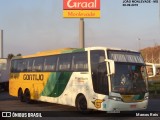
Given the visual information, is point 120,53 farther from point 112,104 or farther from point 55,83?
point 55,83

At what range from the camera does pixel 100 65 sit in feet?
56.4

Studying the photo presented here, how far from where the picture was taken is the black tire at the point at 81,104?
17938 mm

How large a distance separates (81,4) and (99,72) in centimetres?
2426

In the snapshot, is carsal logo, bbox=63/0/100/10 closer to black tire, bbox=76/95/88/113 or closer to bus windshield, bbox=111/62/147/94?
black tire, bbox=76/95/88/113

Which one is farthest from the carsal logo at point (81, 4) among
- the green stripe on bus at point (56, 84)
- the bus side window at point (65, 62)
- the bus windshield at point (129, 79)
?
the bus windshield at point (129, 79)

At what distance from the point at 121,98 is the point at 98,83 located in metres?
1.31

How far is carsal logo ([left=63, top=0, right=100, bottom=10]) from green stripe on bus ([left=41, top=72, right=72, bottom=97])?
19.9 m

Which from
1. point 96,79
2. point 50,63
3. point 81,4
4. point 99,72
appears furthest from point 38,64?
point 81,4

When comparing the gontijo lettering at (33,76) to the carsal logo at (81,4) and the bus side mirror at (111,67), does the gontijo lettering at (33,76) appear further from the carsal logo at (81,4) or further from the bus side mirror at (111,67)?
the carsal logo at (81,4)

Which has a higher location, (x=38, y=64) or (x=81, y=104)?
(x=38, y=64)

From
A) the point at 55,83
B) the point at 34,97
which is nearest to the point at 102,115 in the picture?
the point at 55,83

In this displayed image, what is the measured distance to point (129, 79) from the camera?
16.8 m

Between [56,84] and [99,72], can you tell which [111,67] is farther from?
[56,84]

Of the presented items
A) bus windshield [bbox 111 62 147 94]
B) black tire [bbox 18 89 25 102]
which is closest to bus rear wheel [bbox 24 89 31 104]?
black tire [bbox 18 89 25 102]
